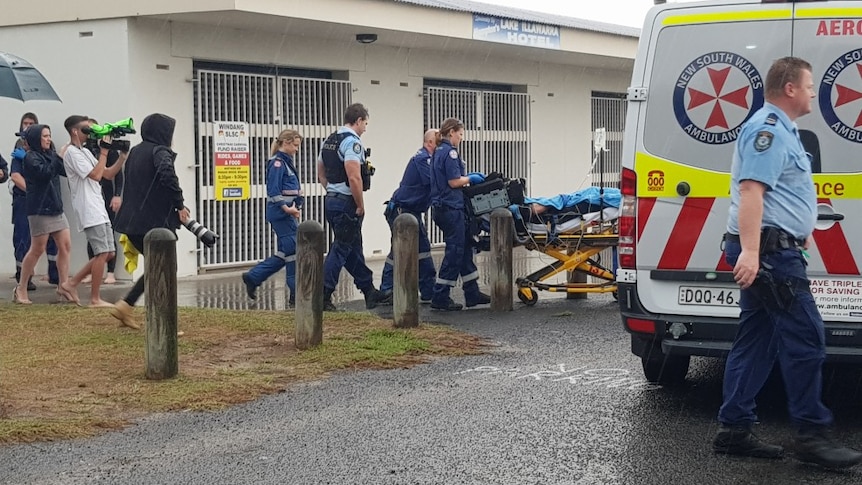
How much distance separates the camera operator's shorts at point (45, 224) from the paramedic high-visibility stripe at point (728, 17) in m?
7.20

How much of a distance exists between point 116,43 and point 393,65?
5.11 meters

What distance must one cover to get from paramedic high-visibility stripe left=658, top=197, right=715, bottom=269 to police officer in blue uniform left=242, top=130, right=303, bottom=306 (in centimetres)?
560

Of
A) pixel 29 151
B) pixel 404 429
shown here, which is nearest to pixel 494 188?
pixel 29 151

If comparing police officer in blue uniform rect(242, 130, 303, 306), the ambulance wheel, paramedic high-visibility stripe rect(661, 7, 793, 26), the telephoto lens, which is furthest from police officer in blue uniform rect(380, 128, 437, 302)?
paramedic high-visibility stripe rect(661, 7, 793, 26)

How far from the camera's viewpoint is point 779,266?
5934mm

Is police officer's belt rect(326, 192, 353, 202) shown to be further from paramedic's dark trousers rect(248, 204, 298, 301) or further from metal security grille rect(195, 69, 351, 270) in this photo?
metal security grille rect(195, 69, 351, 270)

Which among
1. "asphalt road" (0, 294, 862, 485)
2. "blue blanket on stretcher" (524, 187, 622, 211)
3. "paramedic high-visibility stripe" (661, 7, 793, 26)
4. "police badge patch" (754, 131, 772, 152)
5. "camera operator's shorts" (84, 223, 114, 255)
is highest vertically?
"paramedic high-visibility stripe" (661, 7, 793, 26)

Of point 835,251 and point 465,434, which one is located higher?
point 835,251

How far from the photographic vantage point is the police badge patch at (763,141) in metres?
5.90

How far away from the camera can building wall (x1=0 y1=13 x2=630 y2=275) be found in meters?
14.7

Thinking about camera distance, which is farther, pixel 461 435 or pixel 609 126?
pixel 609 126

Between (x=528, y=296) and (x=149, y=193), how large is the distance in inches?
164

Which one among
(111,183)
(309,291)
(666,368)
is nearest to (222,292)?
(111,183)

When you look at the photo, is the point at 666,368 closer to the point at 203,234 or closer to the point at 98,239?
the point at 203,234
